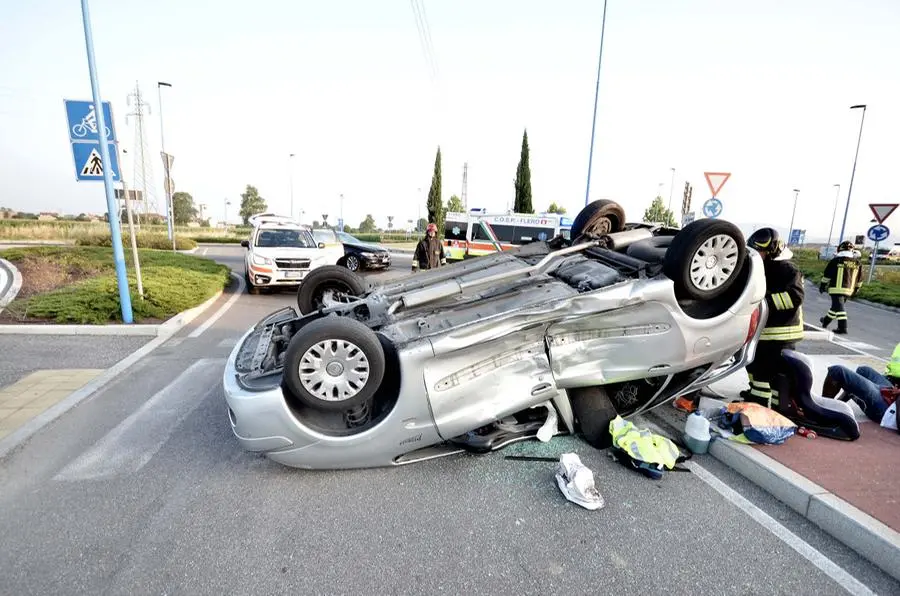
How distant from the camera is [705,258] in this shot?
3.22 metres

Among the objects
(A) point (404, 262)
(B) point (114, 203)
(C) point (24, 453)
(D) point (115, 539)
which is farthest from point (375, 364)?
(A) point (404, 262)

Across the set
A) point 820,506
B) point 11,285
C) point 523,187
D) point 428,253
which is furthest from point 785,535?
point 523,187

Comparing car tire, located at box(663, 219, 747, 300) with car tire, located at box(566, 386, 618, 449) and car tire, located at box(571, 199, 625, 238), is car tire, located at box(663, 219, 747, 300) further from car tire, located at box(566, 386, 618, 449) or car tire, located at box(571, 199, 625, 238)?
car tire, located at box(571, 199, 625, 238)

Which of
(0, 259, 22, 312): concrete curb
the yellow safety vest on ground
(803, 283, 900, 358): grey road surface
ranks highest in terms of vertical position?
A: the yellow safety vest on ground

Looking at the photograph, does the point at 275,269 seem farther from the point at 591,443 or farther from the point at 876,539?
the point at 876,539

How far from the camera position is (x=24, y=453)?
3283 mm

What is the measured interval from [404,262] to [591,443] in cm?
1624

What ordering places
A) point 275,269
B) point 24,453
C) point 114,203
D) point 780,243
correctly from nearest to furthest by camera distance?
point 24,453 → point 780,243 → point 114,203 → point 275,269

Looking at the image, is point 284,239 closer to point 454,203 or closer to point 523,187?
point 523,187

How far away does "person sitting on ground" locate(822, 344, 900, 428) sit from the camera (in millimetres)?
3693

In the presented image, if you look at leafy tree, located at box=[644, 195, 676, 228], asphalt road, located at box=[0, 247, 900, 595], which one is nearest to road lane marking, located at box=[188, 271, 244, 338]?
asphalt road, located at box=[0, 247, 900, 595]

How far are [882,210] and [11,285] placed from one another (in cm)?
1995

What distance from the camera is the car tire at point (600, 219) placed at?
4688mm

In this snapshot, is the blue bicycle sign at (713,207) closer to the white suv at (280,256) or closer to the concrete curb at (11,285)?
the white suv at (280,256)
